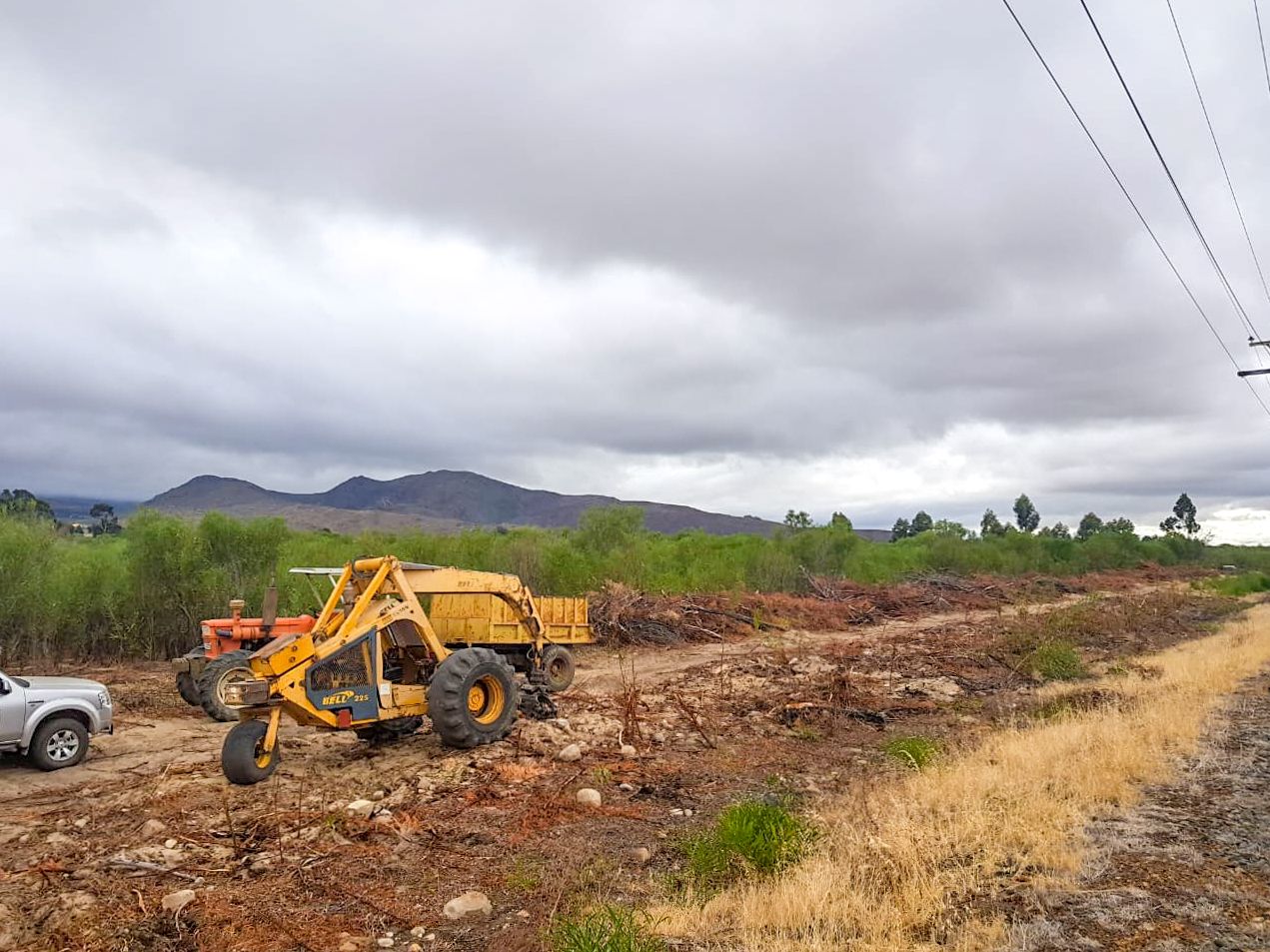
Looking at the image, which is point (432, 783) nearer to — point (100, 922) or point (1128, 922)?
point (100, 922)

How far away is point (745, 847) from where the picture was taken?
6.54 m

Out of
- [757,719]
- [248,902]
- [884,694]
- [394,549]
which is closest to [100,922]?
[248,902]

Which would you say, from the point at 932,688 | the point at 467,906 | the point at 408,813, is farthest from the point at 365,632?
the point at 932,688

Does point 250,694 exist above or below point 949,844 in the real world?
above

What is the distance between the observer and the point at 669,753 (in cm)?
1079

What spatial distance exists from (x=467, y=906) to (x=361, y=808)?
8.10ft

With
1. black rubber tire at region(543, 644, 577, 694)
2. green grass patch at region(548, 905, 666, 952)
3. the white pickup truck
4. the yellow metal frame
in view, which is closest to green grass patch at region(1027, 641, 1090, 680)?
black rubber tire at region(543, 644, 577, 694)

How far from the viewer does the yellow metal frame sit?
8695mm

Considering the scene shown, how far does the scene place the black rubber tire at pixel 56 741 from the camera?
9789 millimetres

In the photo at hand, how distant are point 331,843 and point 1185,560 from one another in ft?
→ 315

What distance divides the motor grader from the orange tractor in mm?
2472

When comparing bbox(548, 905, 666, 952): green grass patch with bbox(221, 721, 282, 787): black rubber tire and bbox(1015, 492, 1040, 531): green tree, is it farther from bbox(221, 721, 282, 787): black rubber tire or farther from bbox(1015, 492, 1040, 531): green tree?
Result: bbox(1015, 492, 1040, 531): green tree

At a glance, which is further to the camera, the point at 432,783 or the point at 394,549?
the point at 394,549

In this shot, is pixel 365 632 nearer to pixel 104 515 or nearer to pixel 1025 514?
pixel 104 515
